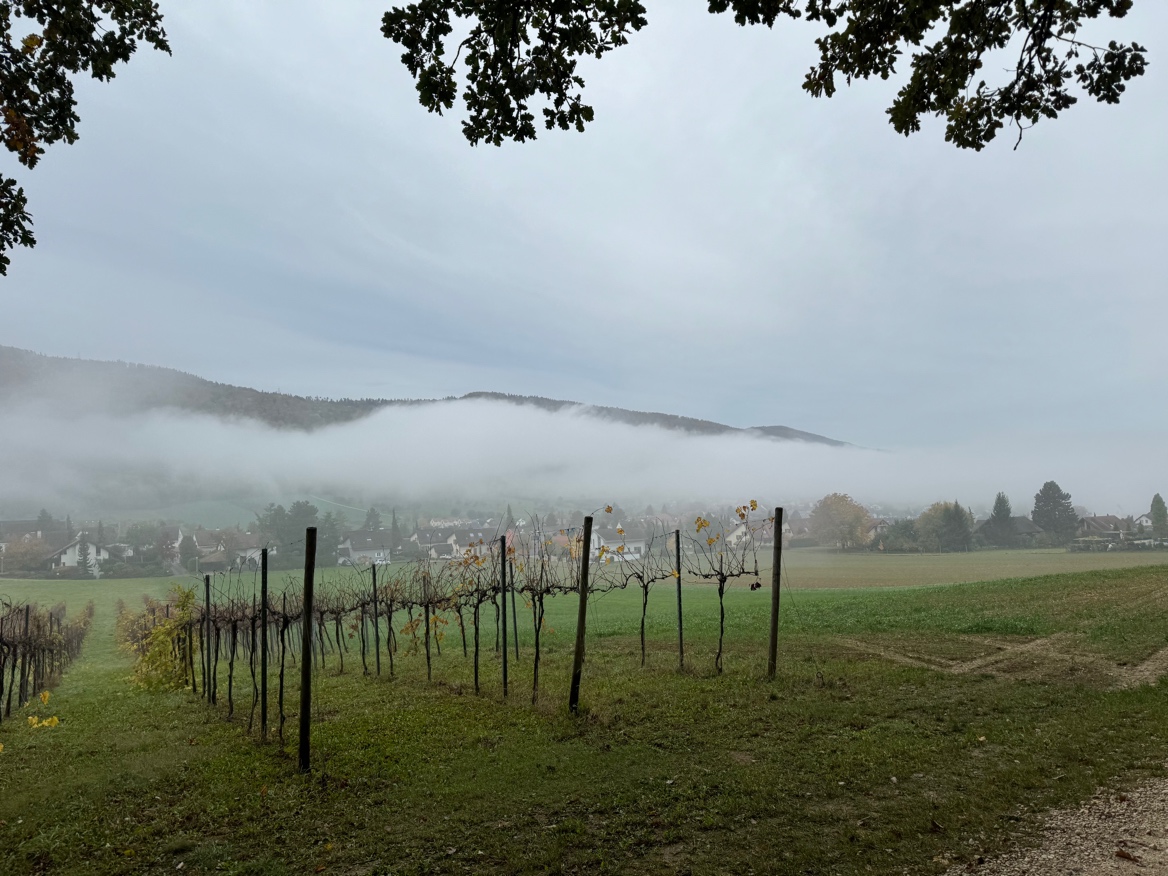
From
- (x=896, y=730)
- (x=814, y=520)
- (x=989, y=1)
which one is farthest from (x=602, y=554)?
(x=814, y=520)

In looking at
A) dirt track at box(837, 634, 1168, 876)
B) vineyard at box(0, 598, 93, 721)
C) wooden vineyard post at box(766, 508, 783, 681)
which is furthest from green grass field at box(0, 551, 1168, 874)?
vineyard at box(0, 598, 93, 721)

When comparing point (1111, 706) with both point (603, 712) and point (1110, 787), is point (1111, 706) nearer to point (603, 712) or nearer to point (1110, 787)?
point (1110, 787)

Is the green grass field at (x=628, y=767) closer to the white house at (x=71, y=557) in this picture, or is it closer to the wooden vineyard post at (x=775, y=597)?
the wooden vineyard post at (x=775, y=597)

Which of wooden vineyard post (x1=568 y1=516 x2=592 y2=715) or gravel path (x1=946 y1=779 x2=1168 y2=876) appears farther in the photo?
wooden vineyard post (x1=568 y1=516 x2=592 y2=715)

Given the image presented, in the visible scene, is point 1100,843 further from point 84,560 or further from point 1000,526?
point 84,560

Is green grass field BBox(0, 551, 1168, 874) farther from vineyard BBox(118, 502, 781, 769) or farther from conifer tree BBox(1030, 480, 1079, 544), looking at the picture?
conifer tree BBox(1030, 480, 1079, 544)

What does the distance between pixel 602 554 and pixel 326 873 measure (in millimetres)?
9081

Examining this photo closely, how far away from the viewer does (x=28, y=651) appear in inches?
676

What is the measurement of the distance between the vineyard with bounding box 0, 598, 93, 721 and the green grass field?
5.16 ft

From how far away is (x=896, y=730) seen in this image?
846 cm

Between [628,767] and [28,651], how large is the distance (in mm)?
18987

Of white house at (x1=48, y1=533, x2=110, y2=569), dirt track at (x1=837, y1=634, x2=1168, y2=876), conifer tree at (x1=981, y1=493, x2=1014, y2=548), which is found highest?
dirt track at (x1=837, y1=634, x2=1168, y2=876)

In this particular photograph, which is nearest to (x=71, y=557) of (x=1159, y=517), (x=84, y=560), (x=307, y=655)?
(x=84, y=560)

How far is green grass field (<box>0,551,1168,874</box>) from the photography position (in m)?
5.60
